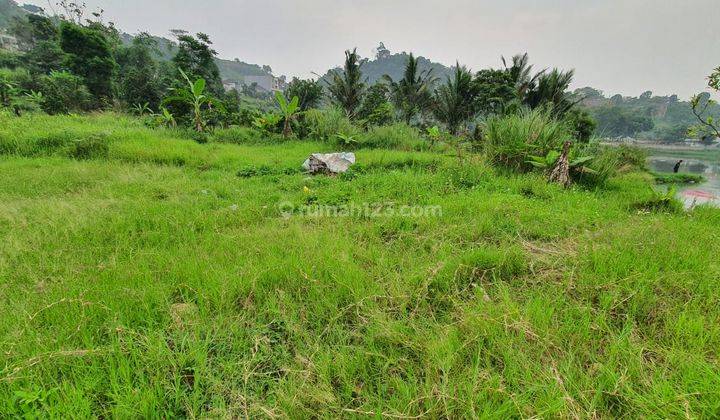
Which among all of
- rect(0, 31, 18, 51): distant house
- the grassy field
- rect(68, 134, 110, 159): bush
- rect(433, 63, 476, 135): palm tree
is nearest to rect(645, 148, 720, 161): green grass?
rect(433, 63, 476, 135): palm tree

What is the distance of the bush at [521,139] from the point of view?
17.8 ft

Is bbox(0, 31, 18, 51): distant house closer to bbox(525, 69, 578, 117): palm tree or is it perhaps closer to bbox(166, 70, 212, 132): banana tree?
bbox(166, 70, 212, 132): banana tree

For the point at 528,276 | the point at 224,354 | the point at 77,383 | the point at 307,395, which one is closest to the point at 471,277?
the point at 528,276

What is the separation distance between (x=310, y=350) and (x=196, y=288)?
0.93 metres

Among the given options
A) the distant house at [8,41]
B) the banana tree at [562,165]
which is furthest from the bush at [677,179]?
the distant house at [8,41]

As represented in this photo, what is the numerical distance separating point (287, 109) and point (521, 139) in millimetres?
7108

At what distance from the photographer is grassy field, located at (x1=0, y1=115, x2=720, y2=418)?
1.16 metres

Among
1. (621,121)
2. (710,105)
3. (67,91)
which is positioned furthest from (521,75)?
(621,121)

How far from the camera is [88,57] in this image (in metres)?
20.1

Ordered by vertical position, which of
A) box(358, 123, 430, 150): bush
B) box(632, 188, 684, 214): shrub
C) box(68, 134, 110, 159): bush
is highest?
box(358, 123, 430, 150): bush

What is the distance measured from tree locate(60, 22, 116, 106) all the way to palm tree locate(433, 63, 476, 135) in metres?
23.5

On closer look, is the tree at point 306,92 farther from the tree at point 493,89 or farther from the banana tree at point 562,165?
the banana tree at point 562,165

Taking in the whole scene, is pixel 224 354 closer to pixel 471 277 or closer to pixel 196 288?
pixel 196 288

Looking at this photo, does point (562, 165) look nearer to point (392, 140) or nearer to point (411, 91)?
point (392, 140)
